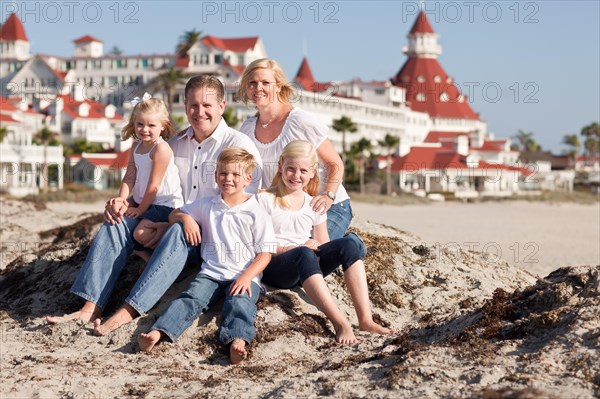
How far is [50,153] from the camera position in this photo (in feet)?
177

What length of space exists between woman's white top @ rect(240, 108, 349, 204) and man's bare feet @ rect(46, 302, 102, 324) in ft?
5.44

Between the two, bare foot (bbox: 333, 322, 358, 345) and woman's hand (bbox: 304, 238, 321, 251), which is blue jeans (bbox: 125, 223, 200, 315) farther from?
bare foot (bbox: 333, 322, 358, 345)

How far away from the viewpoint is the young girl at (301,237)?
6.57 metres

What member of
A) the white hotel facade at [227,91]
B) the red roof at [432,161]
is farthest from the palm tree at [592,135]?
the red roof at [432,161]

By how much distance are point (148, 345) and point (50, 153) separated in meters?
50.0

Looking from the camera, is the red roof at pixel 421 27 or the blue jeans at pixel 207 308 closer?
the blue jeans at pixel 207 308

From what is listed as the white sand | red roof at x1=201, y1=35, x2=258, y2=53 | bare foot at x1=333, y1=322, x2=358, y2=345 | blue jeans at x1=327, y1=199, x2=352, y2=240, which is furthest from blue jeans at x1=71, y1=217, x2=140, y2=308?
red roof at x1=201, y1=35, x2=258, y2=53

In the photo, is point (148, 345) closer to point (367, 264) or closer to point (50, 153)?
point (367, 264)

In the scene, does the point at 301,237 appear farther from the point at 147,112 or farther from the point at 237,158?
the point at 147,112

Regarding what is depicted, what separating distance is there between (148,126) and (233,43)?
244 feet

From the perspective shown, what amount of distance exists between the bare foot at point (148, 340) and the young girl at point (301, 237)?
1097 millimetres

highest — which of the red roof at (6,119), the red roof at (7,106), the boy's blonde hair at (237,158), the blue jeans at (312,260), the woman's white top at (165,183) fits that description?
the red roof at (7,106)

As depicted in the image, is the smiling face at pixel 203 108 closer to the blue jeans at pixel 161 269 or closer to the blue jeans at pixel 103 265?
the blue jeans at pixel 161 269

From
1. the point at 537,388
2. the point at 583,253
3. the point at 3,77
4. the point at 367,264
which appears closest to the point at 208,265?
the point at 367,264
